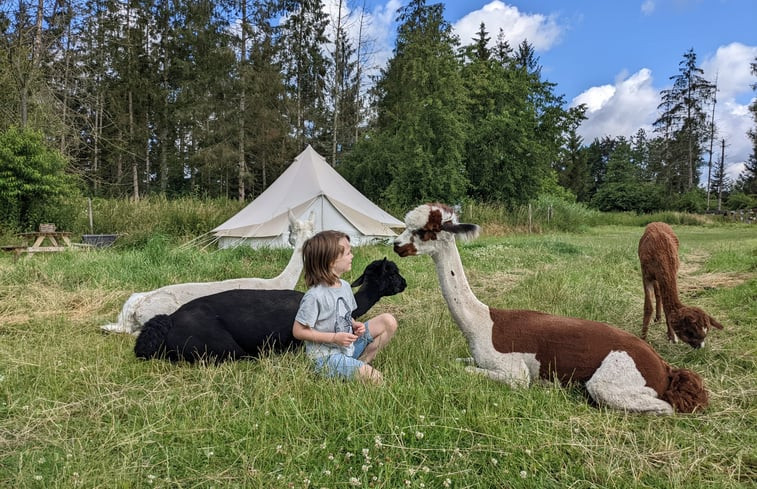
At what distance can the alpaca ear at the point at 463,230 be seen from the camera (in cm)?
233

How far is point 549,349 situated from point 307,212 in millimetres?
8626

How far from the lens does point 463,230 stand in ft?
7.74

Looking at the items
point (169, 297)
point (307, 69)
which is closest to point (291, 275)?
point (169, 297)

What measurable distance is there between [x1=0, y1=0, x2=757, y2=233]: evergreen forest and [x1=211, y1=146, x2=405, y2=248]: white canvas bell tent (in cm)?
455

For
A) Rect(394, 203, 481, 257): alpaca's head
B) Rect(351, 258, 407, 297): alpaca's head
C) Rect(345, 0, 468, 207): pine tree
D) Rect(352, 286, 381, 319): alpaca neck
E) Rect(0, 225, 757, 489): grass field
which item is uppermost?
Rect(345, 0, 468, 207): pine tree

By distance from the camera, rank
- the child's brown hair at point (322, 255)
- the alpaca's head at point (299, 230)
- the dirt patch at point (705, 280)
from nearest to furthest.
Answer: the child's brown hair at point (322, 255) → the alpaca's head at point (299, 230) → the dirt patch at point (705, 280)

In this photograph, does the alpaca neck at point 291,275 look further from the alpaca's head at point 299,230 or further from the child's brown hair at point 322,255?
the child's brown hair at point 322,255

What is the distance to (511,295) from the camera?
4910 mm

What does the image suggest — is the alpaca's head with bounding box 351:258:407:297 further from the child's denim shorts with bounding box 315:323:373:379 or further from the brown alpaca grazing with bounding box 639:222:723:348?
the brown alpaca grazing with bounding box 639:222:723:348

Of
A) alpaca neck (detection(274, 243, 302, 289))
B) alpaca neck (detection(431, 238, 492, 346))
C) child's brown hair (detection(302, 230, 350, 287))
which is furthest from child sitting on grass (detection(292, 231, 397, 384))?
alpaca neck (detection(274, 243, 302, 289))

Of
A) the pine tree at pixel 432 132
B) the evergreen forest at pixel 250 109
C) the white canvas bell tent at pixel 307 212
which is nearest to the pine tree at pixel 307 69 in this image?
the evergreen forest at pixel 250 109

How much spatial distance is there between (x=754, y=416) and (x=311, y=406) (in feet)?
6.77

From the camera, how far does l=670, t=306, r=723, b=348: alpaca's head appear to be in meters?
2.64

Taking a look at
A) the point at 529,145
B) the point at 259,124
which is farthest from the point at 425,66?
the point at 259,124
